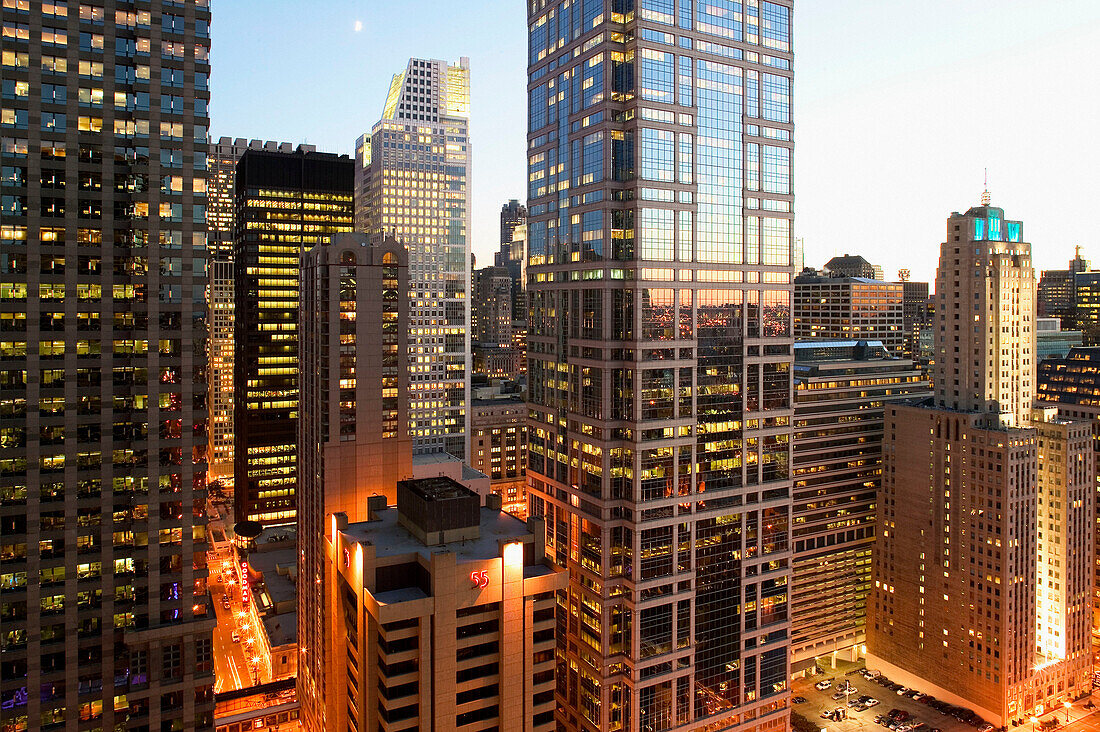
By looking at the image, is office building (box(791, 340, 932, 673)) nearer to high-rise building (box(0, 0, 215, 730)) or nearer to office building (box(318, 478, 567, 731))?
office building (box(318, 478, 567, 731))

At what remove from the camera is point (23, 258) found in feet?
286

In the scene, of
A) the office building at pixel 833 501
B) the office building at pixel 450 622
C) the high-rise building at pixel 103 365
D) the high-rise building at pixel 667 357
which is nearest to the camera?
the high-rise building at pixel 103 365

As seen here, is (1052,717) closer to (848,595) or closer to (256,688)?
(848,595)

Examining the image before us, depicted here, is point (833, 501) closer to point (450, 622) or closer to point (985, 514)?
point (985, 514)

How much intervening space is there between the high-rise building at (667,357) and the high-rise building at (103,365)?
55810 millimetres

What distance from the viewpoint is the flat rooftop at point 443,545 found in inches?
3725

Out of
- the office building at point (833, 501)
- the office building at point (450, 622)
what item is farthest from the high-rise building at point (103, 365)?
the office building at point (833, 501)

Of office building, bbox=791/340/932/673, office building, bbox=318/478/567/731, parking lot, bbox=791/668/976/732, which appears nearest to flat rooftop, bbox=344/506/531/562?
office building, bbox=318/478/567/731

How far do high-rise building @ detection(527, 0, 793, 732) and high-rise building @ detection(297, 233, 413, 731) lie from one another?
1325 inches

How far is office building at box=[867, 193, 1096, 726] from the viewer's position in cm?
16138

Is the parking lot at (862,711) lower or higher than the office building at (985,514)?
lower

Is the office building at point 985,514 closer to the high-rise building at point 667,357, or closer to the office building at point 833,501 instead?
the office building at point 833,501

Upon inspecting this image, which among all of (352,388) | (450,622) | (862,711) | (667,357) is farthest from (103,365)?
(862,711)

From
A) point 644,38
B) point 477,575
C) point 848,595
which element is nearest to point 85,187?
point 477,575
